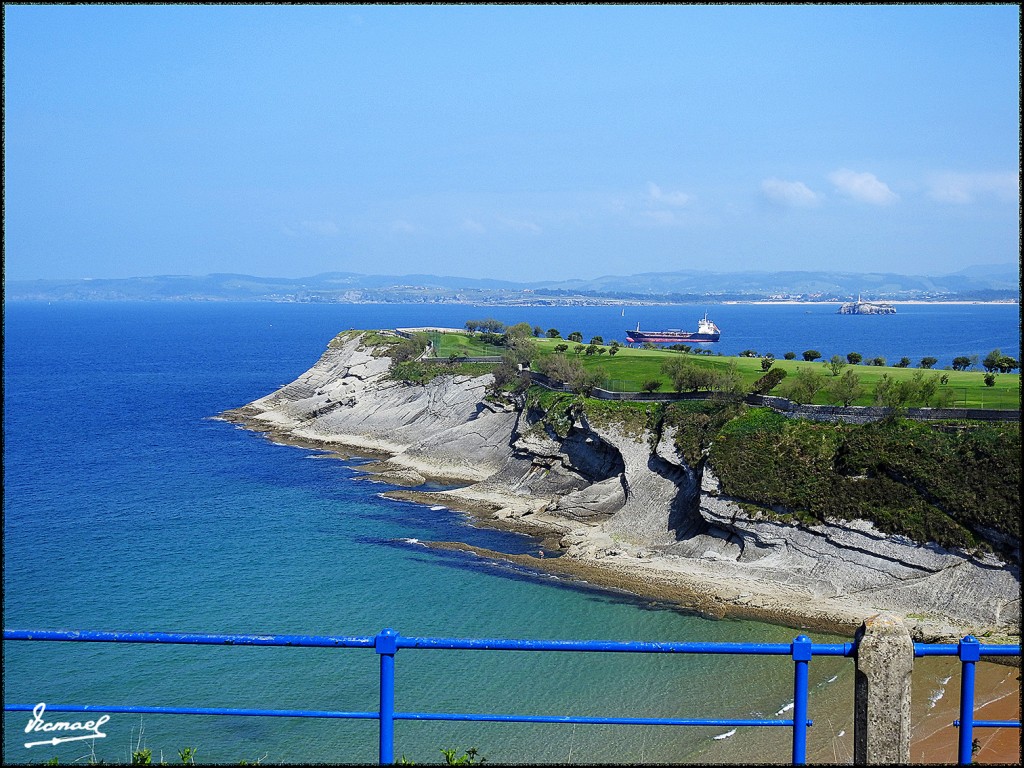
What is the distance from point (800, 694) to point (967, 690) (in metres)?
1.12

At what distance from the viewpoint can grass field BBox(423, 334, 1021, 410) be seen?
Answer: 43.6 metres

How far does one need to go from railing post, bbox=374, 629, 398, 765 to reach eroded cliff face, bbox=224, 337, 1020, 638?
1020 inches

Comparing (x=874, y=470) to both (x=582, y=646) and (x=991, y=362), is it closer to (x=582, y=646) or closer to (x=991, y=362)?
(x=991, y=362)

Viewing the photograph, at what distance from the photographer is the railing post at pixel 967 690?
18.2ft

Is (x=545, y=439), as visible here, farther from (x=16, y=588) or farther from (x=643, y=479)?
(x=16, y=588)

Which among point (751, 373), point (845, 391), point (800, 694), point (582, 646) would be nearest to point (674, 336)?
point (751, 373)

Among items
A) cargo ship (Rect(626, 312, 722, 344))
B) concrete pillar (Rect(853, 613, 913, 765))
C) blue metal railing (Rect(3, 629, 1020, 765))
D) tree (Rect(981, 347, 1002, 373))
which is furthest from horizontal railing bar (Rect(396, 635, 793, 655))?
cargo ship (Rect(626, 312, 722, 344))

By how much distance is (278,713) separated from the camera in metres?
5.96

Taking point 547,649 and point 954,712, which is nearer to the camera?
point 547,649

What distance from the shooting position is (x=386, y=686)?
Answer: 6.03 m

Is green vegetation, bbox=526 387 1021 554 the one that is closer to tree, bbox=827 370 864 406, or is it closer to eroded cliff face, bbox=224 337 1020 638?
eroded cliff face, bbox=224 337 1020 638

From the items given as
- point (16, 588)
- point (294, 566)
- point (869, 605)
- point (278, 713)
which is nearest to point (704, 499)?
point (869, 605)

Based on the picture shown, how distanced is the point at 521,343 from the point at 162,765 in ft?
212

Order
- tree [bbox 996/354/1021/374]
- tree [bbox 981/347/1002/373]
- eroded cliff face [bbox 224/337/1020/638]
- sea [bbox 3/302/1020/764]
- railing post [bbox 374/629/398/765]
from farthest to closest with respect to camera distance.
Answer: tree [bbox 996/354/1021/374]
tree [bbox 981/347/1002/373]
eroded cliff face [bbox 224/337/1020/638]
sea [bbox 3/302/1020/764]
railing post [bbox 374/629/398/765]
